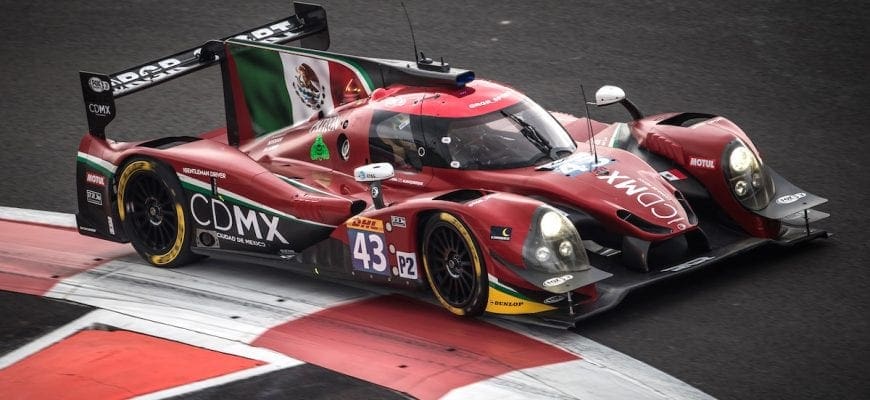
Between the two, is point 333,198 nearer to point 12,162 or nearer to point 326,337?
point 326,337

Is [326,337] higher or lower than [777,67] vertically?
lower

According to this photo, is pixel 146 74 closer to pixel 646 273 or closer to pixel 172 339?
pixel 172 339

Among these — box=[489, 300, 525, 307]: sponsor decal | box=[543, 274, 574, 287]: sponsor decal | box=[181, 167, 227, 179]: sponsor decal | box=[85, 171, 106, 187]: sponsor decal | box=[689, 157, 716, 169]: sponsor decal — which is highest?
box=[181, 167, 227, 179]: sponsor decal

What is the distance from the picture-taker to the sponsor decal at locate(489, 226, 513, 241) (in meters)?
8.79

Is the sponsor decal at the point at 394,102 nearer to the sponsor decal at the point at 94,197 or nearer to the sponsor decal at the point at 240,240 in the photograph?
the sponsor decal at the point at 240,240

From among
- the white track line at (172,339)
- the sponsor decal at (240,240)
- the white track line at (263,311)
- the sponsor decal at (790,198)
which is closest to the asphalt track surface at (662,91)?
the white track line at (263,311)

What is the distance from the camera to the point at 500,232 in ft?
28.9

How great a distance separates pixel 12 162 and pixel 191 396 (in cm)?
620

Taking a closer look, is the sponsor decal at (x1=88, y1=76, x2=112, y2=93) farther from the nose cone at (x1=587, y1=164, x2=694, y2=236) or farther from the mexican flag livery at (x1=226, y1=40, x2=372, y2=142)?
the nose cone at (x1=587, y1=164, x2=694, y2=236)

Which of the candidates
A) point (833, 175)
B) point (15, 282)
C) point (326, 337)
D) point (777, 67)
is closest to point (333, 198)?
point (326, 337)

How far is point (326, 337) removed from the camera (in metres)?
9.21

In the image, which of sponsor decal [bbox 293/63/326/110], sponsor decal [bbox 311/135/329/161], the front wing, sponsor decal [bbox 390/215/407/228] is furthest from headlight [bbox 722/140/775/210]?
sponsor decal [bbox 293/63/326/110]

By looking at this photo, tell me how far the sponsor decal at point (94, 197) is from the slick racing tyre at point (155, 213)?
23 cm

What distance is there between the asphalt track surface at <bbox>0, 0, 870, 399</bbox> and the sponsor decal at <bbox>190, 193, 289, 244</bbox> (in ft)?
8.03
